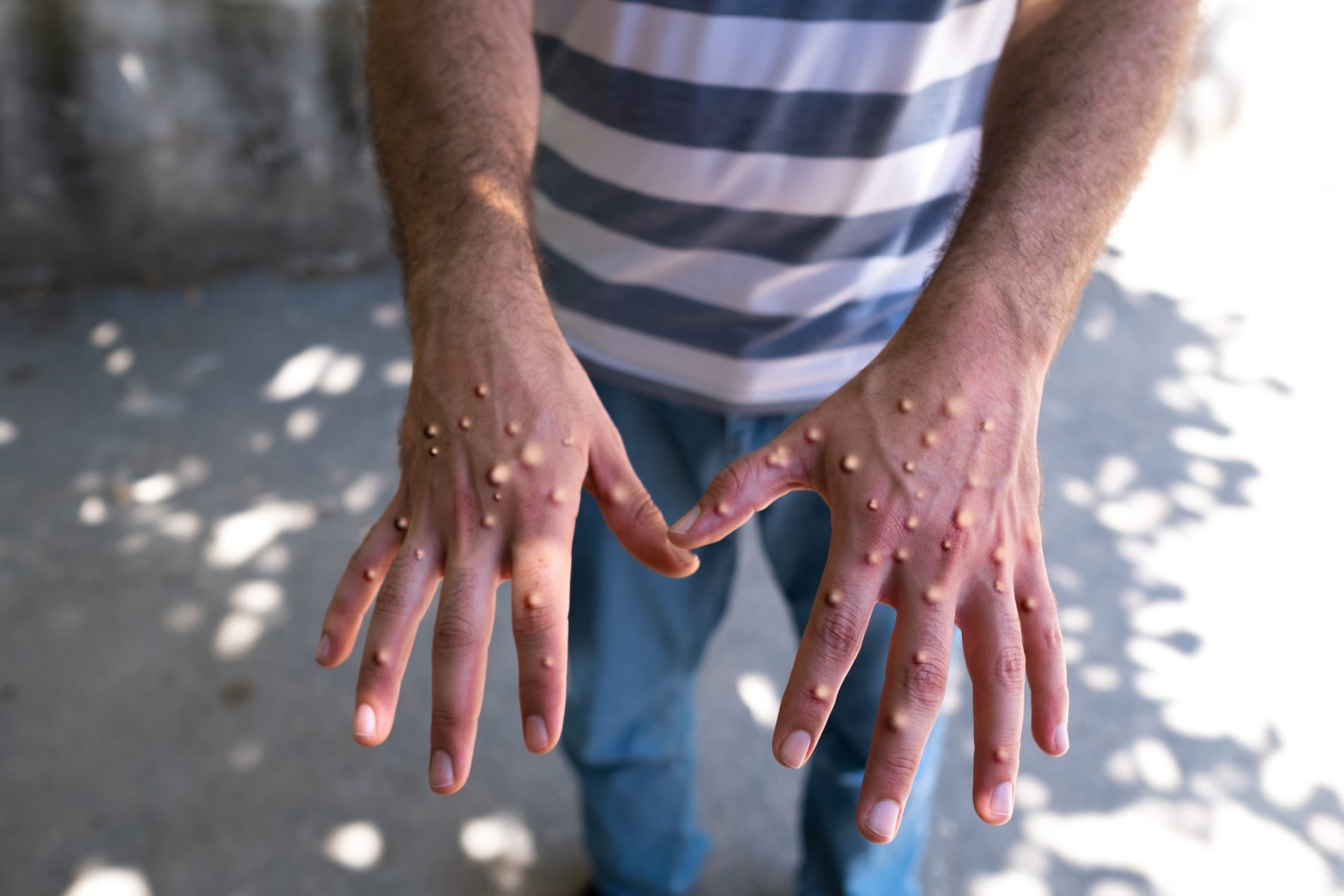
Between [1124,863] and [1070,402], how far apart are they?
1.74m

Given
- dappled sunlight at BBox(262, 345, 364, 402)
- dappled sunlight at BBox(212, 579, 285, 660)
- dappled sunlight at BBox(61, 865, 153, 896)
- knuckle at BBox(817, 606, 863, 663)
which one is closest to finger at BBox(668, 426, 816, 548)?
knuckle at BBox(817, 606, 863, 663)

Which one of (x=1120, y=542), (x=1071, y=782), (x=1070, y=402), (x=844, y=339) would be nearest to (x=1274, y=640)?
(x=1120, y=542)

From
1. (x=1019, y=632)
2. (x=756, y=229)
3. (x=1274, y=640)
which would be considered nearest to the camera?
(x=1019, y=632)

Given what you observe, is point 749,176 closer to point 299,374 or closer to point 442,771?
point 442,771

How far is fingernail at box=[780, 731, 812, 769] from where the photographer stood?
0.88m

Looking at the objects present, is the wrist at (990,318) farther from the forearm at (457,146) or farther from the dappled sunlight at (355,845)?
the dappled sunlight at (355,845)

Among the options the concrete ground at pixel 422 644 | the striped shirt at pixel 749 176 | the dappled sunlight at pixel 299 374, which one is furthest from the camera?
the dappled sunlight at pixel 299 374

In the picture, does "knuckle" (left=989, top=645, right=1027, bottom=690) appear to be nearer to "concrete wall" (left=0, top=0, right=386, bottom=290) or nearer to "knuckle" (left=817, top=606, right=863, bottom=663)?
"knuckle" (left=817, top=606, right=863, bottom=663)

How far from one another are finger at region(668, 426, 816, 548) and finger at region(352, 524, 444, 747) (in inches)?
10.2

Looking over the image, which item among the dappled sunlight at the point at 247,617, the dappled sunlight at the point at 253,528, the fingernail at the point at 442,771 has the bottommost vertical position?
the dappled sunlight at the point at 247,617

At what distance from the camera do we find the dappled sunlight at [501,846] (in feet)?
6.78

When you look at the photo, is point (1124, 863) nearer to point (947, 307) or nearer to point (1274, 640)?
point (1274, 640)

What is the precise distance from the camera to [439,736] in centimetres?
89

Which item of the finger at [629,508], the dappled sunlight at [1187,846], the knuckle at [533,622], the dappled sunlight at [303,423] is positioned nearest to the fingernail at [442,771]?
the knuckle at [533,622]
